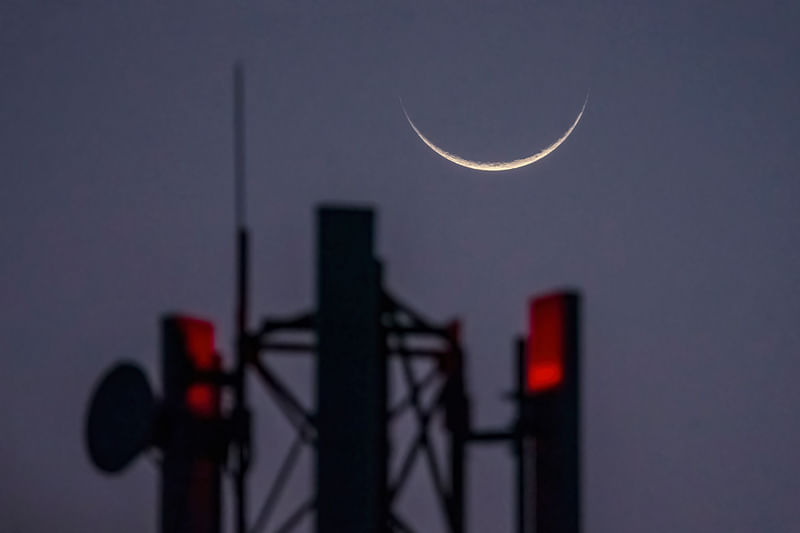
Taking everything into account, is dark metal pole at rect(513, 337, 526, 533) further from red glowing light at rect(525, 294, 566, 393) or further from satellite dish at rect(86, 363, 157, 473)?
satellite dish at rect(86, 363, 157, 473)

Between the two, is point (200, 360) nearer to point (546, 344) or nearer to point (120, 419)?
point (120, 419)

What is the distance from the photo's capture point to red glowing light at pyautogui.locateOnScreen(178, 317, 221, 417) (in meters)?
16.0

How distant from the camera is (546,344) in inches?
613

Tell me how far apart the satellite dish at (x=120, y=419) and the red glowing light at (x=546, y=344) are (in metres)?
5.39

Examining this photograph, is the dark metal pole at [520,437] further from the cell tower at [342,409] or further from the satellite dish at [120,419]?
the satellite dish at [120,419]

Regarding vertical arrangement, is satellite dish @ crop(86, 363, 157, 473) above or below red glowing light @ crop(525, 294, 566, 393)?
below

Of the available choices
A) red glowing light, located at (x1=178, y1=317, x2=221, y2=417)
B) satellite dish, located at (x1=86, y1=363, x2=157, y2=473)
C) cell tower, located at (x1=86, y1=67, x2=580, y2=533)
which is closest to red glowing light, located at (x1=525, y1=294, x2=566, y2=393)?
cell tower, located at (x1=86, y1=67, x2=580, y2=533)

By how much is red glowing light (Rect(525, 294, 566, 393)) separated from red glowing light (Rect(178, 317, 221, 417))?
469 cm

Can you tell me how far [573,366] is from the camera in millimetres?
15125

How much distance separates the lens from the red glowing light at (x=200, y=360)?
1598 cm

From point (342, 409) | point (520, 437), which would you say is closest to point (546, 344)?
point (520, 437)

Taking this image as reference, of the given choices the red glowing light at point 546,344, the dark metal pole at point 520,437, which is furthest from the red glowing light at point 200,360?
the red glowing light at point 546,344

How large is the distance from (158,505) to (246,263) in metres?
3.91

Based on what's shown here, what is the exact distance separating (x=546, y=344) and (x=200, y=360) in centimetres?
513
